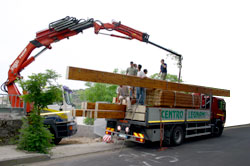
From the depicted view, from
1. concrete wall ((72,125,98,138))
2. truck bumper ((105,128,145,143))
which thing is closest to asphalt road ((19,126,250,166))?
truck bumper ((105,128,145,143))

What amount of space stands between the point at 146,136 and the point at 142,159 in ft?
5.06

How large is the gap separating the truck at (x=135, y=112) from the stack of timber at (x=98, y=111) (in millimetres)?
648

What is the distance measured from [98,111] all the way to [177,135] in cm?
417

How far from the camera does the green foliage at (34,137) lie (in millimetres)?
7793

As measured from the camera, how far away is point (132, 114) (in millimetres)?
9445

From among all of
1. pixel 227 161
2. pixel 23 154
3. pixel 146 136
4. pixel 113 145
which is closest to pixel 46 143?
pixel 23 154

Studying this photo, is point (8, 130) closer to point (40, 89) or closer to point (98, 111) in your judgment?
point (40, 89)

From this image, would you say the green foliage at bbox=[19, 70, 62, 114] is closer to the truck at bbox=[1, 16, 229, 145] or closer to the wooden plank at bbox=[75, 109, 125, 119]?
the wooden plank at bbox=[75, 109, 125, 119]

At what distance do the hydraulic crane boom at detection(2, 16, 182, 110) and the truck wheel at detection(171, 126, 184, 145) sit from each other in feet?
14.1

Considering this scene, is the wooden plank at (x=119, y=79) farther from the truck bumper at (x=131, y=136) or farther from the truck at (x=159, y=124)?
the truck bumper at (x=131, y=136)

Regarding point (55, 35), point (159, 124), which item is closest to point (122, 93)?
point (159, 124)

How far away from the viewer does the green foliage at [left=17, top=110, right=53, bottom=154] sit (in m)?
7.79

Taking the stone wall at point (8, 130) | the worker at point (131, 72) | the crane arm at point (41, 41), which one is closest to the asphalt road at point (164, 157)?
the worker at point (131, 72)

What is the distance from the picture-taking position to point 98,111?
8.63m
